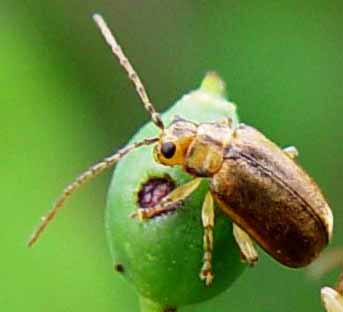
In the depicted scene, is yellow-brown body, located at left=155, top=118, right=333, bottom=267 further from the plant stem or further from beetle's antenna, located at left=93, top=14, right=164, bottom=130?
the plant stem

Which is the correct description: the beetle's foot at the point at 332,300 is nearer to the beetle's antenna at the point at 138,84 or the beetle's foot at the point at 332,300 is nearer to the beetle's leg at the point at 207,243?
the beetle's leg at the point at 207,243

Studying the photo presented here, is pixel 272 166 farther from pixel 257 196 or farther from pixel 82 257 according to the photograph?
pixel 82 257

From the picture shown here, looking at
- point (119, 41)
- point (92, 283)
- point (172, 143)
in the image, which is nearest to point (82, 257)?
point (92, 283)

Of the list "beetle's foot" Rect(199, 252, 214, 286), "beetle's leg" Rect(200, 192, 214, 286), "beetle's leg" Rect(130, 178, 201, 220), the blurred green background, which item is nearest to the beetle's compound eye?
"beetle's leg" Rect(130, 178, 201, 220)

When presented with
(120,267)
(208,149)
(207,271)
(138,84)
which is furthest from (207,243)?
(138,84)

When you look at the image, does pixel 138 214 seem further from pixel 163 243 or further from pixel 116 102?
pixel 116 102

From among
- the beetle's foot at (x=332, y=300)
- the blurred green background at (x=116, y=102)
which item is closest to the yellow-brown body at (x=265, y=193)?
the beetle's foot at (x=332, y=300)
